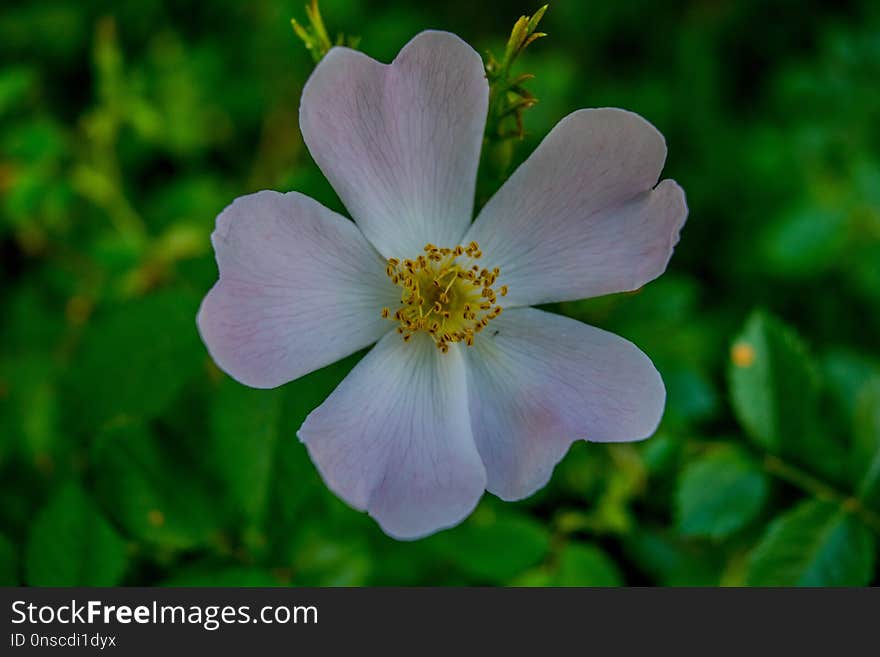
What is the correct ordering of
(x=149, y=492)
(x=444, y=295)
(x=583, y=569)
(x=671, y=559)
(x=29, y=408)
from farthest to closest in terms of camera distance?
1. (x=29, y=408)
2. (x=671, y=559)
3. (x=583, y=569)
4. (x=149, y=492)
5. (x=444, y=295)

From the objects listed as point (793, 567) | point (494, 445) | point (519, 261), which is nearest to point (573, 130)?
point (519, 261)

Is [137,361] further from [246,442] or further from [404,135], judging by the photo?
[404,135]

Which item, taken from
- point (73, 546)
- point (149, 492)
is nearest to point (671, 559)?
point (149, 492)

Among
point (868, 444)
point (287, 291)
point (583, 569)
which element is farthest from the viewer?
point (583, 569)

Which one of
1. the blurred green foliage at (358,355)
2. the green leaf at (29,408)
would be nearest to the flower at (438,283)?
the blurred green foliage at (358,355)

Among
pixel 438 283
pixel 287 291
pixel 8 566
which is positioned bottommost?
pixel 8 566

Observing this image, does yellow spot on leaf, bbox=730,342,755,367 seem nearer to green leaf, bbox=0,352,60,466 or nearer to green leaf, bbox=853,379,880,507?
green leaf, bbox=853,379,880,507

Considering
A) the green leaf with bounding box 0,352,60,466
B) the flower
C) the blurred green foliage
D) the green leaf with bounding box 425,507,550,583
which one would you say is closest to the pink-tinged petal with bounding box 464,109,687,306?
the flower
